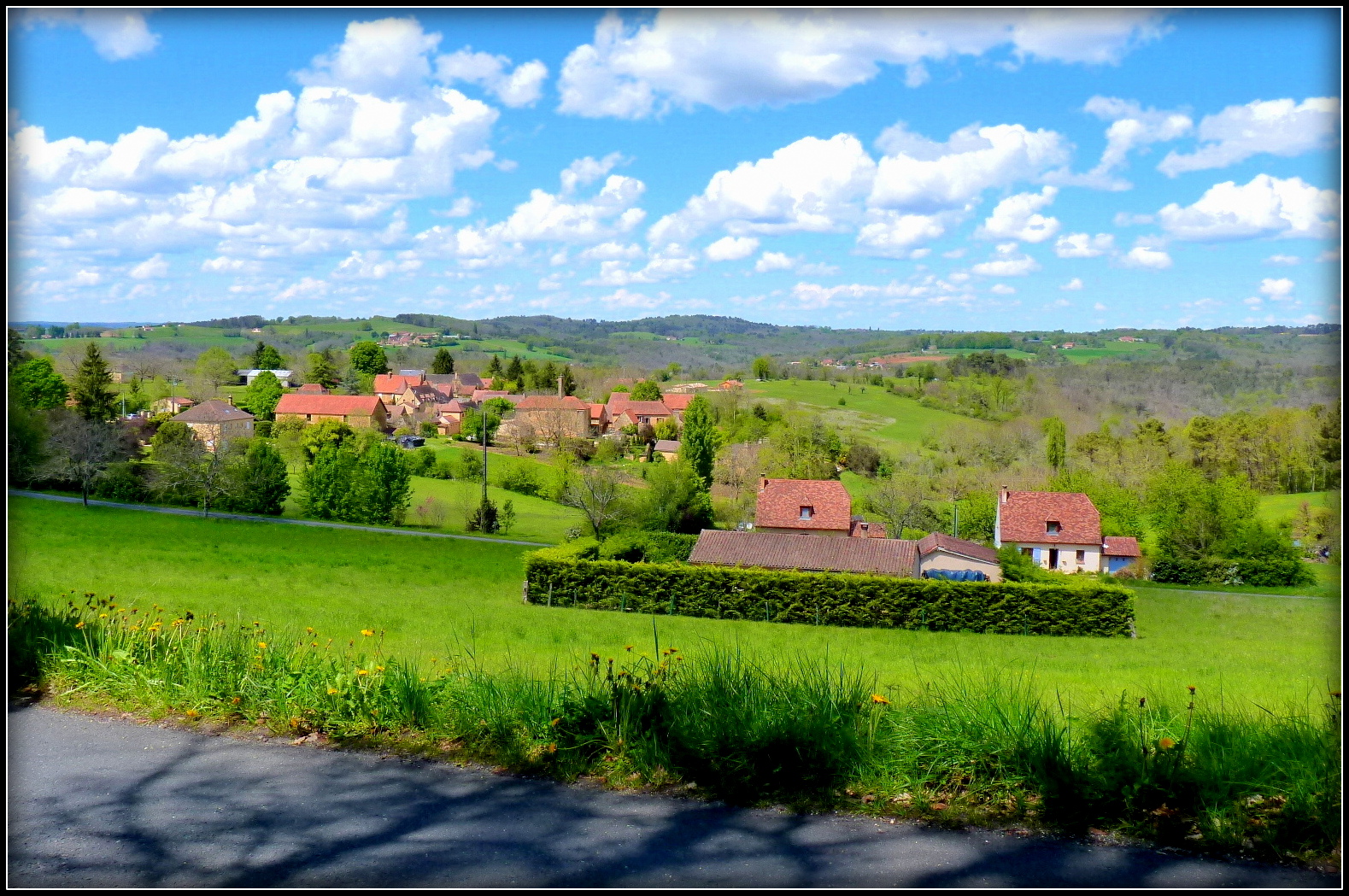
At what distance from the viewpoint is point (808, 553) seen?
2528 cm

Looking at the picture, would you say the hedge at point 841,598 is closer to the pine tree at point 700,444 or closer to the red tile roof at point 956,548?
the red tile roof at point 956,548

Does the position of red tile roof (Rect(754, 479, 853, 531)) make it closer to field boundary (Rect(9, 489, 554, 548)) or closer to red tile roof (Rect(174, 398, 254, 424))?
field boundary (Rect(9, 489, 554, 548))

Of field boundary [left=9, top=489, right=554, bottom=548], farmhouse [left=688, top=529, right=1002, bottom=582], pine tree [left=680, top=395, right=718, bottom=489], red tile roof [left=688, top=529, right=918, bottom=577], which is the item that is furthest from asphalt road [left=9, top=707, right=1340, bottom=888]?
pine tree [left=680, top=395, right=718, bottom=489]

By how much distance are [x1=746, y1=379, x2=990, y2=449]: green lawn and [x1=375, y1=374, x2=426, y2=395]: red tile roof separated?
27.9 meters

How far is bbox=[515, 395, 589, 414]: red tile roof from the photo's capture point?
65.1 metres

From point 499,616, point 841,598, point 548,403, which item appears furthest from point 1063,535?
point 548,403

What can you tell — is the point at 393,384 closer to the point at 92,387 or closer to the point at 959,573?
the point at 92,387

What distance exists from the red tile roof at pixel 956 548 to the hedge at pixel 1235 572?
12.1 m

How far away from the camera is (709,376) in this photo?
9500cm

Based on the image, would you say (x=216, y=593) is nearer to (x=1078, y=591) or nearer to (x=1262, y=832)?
(x=1262, y=832)

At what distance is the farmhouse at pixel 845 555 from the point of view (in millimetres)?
24859

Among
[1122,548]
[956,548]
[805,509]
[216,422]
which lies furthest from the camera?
[216,422]

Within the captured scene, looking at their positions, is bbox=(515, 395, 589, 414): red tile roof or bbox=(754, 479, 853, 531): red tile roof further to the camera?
bbox=(515, 395, 589, 414): red tile roof

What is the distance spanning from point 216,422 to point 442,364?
43177 millimetres
